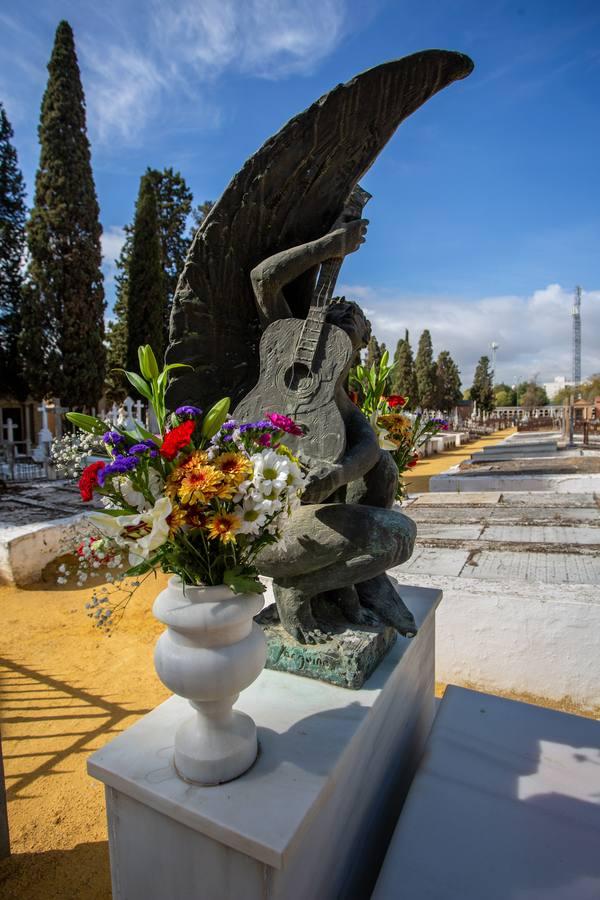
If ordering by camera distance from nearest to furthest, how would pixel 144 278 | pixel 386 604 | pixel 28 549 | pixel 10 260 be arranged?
1. pixel 386 604
2. pixel 28 549
3. pixel 144 278
4. pixel 10 260

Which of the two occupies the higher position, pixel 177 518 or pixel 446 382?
pixel 446 382

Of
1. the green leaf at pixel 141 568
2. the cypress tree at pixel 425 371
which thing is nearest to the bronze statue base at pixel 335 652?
the green leaf at pixel 141 568

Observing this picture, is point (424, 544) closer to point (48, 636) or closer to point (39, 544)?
point (48, 636)

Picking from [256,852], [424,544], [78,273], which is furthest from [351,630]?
[78,273]

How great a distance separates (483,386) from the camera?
163 feet

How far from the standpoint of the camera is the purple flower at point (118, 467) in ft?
4.35

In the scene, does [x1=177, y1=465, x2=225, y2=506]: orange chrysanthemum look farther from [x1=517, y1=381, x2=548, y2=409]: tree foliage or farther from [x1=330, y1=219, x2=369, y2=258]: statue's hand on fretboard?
[x1=517, y1=381, x2=548, y2=409]: tree foliage

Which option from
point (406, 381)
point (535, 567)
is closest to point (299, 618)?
point (535, 567)

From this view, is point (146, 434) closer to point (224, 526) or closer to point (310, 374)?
point (224, 526)

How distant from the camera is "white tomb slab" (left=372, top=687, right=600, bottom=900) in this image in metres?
1.52

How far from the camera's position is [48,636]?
4.45 m

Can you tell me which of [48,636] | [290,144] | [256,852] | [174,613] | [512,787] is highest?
[290,144]

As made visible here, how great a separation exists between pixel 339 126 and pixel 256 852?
2486 millimetres

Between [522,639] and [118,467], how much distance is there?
9.88 feet
